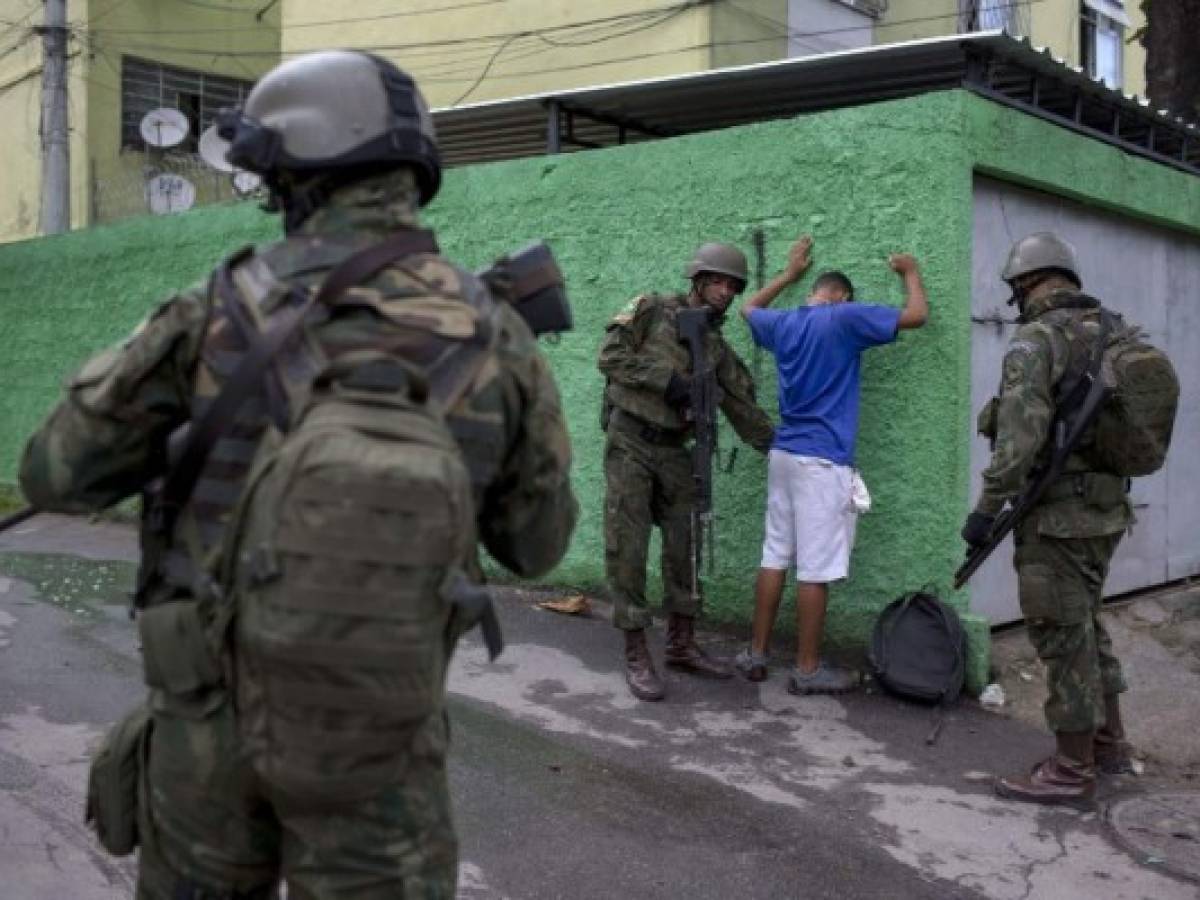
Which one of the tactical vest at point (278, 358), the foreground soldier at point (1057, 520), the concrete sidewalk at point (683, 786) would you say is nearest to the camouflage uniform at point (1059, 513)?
the foreground soldier at point (1057, 520)

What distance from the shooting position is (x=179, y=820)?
200cm

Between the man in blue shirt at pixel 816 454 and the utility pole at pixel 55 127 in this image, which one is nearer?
the man in blue shirt at pixel 816 454

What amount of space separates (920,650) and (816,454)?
91 cm

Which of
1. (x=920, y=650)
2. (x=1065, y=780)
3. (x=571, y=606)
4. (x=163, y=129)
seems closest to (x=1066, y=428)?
(x=1065, y=780)

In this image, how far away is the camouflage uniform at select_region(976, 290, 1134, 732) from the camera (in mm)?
4273

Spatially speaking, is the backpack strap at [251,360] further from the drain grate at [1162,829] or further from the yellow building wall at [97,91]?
the yellow building wall at [97,91]

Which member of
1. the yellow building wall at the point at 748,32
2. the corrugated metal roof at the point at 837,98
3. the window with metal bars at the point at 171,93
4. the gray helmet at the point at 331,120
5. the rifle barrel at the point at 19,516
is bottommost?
the rifle barrel at the point at 19,516

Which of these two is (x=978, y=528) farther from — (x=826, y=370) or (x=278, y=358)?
(x=278, y=358)

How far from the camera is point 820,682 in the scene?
5.42 metres

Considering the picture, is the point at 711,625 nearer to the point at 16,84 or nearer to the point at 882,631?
the point at 882,631

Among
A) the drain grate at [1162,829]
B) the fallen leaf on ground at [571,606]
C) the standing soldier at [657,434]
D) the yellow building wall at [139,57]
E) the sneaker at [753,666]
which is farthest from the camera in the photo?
the yellow building wall at [139,57]

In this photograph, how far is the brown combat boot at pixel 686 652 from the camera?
5609 mm

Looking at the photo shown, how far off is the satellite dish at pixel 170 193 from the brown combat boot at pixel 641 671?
384 inches

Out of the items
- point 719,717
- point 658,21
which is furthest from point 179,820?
point 658,21
